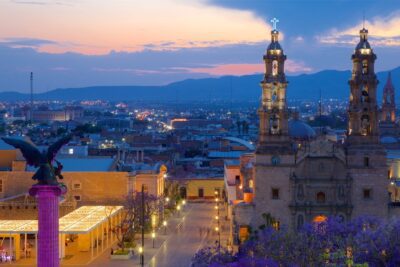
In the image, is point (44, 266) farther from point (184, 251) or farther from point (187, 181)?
point (187, 181)

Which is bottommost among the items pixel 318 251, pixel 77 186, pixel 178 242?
pixel 178 242

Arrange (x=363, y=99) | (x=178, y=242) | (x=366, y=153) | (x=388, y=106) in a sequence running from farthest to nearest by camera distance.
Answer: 1. (x=388, y=106)
2. (x=363, y=99)
3. (x=366, y=153)
4. (x=178, y=242)

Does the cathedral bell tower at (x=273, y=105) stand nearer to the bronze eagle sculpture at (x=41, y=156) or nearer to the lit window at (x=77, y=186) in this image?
the lit window at (x=77, y=186)

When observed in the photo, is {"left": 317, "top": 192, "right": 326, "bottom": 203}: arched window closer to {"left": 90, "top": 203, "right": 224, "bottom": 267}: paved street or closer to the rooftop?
{"left": 90, "top": 203, "right": 224, "bottom": 267}: paved street

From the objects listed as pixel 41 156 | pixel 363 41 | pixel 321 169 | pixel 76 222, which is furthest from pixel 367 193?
pixel 41 156

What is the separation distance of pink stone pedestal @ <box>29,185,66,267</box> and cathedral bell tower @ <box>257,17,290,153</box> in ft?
102

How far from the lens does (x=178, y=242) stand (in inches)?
2249

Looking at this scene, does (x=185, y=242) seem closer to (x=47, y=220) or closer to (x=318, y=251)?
(x=318, y=251)

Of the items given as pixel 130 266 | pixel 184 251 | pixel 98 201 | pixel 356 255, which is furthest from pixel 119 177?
pixel 356 255

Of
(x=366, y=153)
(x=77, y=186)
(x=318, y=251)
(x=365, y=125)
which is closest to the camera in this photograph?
(x=318, y=251)

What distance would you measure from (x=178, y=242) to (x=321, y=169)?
10.8 metres

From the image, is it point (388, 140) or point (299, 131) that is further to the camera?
point (388, 140)

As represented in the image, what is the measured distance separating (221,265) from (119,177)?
28.0m

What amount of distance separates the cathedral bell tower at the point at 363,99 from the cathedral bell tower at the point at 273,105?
14.8ft
